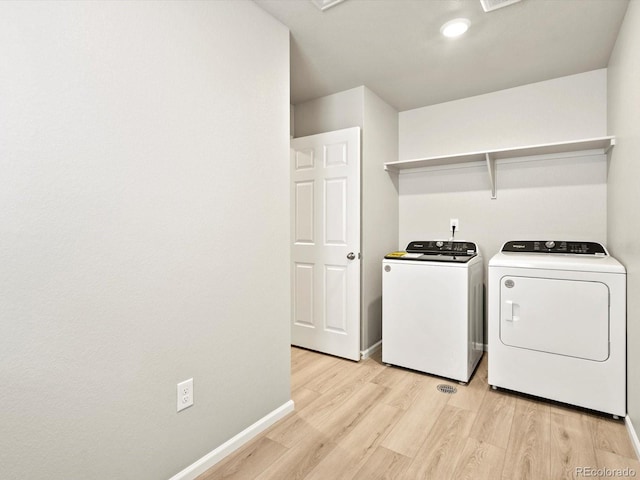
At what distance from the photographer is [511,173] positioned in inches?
117

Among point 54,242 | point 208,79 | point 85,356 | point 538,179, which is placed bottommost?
point 85,356

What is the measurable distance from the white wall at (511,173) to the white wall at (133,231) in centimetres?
189

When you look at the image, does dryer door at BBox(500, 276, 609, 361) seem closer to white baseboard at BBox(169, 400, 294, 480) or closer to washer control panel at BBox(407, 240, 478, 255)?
washer control panel at BBox(407, 240, 478, 255)

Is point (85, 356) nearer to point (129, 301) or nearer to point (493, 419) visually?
point (129, 301)

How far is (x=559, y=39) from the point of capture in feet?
7.19

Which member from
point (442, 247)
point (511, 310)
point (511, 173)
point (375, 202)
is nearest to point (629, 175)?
point (511, 310)

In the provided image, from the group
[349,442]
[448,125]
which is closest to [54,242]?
[349,442]

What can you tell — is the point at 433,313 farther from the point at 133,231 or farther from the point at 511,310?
the point at 133,231

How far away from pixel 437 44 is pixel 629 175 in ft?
4.35

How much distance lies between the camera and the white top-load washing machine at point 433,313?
2.49m

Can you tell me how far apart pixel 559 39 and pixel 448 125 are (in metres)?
1.13

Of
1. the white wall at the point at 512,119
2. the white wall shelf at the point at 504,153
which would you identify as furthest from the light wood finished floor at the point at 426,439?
the white wall at the point at 512,119

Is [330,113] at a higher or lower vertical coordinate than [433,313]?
higher

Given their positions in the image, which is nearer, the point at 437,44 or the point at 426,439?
the point at 426,439
